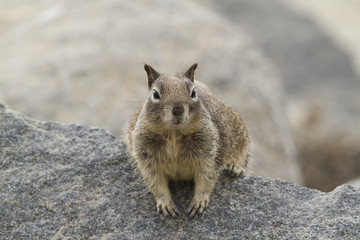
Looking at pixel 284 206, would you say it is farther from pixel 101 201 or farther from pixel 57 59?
pixel 57 59

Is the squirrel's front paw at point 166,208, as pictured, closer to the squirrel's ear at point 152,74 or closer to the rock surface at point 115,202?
the rock surface at point 115,202

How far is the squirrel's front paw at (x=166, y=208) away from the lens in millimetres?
4746

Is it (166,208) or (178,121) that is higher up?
(178,121)

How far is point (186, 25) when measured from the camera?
36.7 ft

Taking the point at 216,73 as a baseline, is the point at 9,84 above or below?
below

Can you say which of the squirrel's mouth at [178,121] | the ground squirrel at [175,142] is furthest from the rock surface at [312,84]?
the squirrel's mouth at [178,121]

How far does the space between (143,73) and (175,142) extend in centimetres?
519

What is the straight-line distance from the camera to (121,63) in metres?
9.96

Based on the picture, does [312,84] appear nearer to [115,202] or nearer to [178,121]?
[115,202]

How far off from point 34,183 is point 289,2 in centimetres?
1566

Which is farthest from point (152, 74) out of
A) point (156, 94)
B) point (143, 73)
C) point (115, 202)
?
point (143, 73)

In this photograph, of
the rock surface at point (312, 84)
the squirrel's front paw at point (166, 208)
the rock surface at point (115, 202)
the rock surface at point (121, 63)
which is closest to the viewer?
the rock surface at point (115, 202)

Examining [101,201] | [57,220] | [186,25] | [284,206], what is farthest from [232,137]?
[186,25]

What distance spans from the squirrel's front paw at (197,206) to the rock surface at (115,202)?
5 cm
